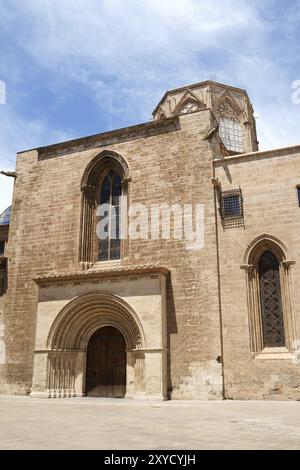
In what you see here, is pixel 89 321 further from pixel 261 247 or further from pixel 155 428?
pixel 155 428

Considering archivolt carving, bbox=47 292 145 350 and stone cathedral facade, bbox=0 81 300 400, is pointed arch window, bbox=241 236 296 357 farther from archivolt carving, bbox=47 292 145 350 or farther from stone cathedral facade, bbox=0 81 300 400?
archivolt carving, bbox=47 292 145 350

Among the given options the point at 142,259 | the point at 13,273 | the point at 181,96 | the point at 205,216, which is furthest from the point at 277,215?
the point at 181,96

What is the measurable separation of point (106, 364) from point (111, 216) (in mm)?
5063

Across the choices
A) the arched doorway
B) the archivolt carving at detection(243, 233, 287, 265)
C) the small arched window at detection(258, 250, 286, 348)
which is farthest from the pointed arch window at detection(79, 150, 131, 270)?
the small arched window at detection(258, 250, 286, 348)

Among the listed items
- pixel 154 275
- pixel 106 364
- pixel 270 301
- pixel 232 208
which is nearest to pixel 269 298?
pixel 270 301

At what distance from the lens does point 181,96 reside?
23.0m

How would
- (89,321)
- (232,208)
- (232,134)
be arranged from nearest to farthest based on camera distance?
1. (232,208)
2. (89,321)
3. (232,134)

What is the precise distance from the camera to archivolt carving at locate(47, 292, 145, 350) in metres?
13.8

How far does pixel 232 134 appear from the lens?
75.3 feet

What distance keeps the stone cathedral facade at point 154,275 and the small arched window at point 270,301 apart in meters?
0.03

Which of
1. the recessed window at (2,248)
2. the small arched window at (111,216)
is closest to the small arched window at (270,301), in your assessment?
the small arched window at (111,216)

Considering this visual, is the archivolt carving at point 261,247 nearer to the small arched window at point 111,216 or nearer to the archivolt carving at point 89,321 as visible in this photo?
the archivolt carving at point 89,321

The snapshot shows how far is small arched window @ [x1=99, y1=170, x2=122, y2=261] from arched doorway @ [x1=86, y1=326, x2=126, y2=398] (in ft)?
8.49

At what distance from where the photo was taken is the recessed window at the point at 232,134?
890 inches
